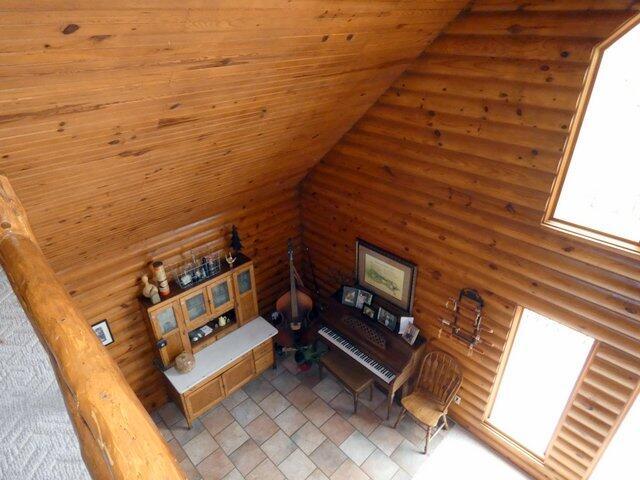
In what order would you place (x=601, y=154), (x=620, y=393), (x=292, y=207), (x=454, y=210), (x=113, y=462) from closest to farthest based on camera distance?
1. (x=113, y=462)
2. (x=601, y=154)
3. (x=620, y=393)
4. (x=454, y=210)
5. (x=292, y=207)

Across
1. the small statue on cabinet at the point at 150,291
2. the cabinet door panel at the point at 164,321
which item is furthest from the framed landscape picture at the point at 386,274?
the small statue on cabinet at the point at 150,291

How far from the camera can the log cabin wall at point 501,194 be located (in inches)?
113

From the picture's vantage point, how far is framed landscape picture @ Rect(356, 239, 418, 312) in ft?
14.8

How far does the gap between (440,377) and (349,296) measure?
1432 millimetres

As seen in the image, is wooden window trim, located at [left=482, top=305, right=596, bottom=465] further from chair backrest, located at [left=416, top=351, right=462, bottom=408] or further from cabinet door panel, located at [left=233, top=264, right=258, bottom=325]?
cabinet door panel, located at [left=233, top=264, right=258, bottom=325]

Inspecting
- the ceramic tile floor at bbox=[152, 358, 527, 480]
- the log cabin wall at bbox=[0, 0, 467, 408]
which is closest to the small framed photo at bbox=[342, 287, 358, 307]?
the ceramic tile floor at bbox=[152, 358, 527, 480]

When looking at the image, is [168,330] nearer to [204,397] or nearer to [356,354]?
[204,397]

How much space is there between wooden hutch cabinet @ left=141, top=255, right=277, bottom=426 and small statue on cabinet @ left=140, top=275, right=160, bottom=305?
2.5 inches

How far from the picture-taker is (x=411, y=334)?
4.54 meters

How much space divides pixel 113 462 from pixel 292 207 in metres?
4.95

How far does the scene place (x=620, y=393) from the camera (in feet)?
10.8

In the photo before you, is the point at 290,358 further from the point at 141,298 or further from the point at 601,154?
the point at 601,154

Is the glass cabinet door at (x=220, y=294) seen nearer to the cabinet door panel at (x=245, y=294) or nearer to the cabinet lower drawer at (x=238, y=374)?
the cabinet door panel at (x=245, y=294)

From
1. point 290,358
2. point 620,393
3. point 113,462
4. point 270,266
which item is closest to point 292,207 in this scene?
point 270,266
